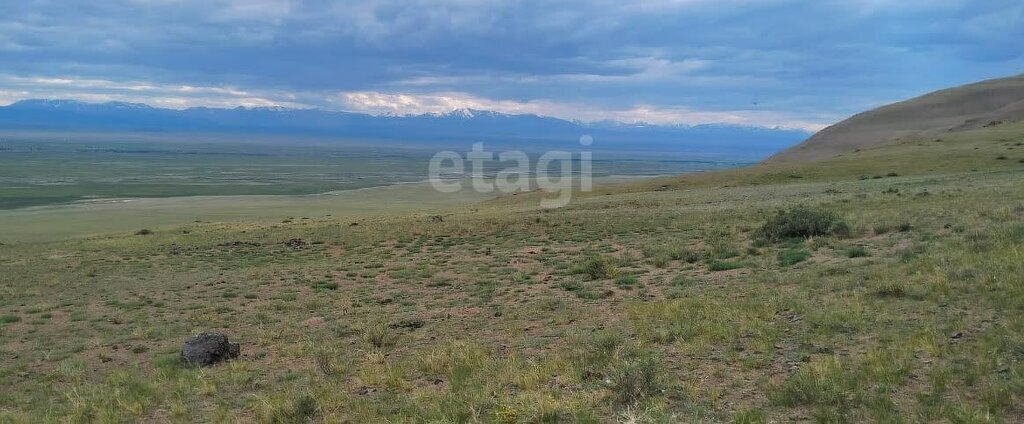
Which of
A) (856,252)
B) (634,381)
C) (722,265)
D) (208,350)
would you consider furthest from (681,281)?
(208,350)

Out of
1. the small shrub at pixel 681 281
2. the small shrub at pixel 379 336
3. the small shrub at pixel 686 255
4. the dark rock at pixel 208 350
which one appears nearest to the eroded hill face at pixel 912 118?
the small shrub at pixel 686 255

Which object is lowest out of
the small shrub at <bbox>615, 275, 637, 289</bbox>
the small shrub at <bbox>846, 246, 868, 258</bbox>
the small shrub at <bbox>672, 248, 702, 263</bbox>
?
the small shrub at <bbox>615, 275, 637, 289</bbox>

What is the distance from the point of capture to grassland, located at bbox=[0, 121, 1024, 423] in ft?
19.3

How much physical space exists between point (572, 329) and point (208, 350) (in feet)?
17.3

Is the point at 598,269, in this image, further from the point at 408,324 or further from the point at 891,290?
the point at 891,290

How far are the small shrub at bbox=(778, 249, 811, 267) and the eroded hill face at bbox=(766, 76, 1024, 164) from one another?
7583 centimetres

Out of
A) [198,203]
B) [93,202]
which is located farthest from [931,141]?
[93,202]

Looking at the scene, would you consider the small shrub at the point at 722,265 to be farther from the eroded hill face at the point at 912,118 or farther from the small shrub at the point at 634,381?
the eroded hill face at the point at 912,118

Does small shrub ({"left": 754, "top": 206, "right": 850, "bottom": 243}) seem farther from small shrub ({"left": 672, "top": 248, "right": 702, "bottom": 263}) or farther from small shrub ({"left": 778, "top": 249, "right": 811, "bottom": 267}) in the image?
small shrub ({"left": 672, "top": 248, "right": 702, "bottom": 263})

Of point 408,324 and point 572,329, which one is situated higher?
point 572,329

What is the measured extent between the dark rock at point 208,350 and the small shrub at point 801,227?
1267 cm

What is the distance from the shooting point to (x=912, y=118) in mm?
97688

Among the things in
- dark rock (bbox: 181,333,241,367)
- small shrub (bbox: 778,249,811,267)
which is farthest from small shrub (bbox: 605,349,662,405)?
small shrub (bbox: 778,249,811,267)

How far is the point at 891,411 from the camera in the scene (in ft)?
16.9
